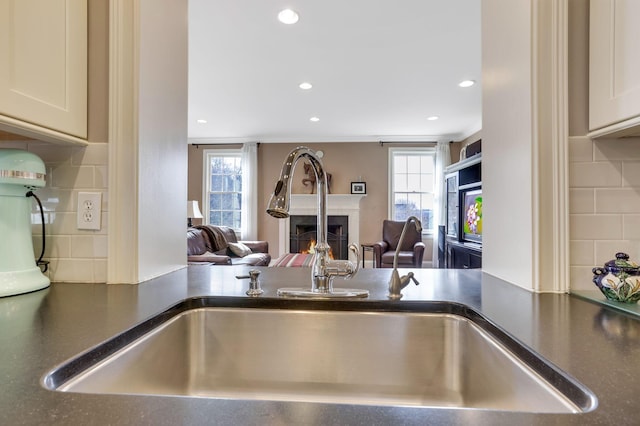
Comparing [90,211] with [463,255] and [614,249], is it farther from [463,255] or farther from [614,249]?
[463,255]

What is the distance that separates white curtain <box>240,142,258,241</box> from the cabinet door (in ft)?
16.0

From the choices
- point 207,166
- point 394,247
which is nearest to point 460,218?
point 394,247

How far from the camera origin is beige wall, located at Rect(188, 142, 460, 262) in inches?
231

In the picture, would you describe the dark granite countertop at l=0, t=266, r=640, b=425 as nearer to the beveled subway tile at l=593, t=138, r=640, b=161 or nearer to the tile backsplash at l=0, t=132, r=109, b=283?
the tile backsplash at l=0, t=132, r=109, b=283

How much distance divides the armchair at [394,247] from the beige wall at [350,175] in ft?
1.16

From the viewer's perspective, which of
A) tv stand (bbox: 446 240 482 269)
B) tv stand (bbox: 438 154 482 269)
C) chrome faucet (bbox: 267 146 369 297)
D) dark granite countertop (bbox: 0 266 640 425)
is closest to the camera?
dark granite countertop (bbox: 0 266 640 425)

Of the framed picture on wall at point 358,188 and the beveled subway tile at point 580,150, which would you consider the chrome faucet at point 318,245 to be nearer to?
the beveled subway tile at point 580,150

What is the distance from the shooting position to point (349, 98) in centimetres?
393

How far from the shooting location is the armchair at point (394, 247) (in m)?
4.77

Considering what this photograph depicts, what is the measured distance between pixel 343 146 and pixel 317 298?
533 cm

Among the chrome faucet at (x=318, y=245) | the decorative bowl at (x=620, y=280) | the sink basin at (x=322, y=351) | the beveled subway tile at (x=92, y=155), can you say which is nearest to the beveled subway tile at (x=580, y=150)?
the decorative bowl at (x=620, y=280)

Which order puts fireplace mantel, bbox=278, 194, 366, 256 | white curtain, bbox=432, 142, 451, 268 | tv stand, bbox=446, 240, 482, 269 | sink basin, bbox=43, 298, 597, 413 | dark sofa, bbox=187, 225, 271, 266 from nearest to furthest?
sink basin, bbox=43, 298, 597, 413, tv stand, bbox=446, 240, 482, 269, dark sofa, bbox=187, 225, 271, 266, white curtain, bbox=432, 142, 451, 268, fireplace mantel, bbox=278, 194, 366, 256

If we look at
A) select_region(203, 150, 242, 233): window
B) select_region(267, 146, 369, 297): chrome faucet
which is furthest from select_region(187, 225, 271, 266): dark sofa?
select_region(267, 146, 369, 297): chrome faucet

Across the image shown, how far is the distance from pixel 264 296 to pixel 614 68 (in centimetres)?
101
